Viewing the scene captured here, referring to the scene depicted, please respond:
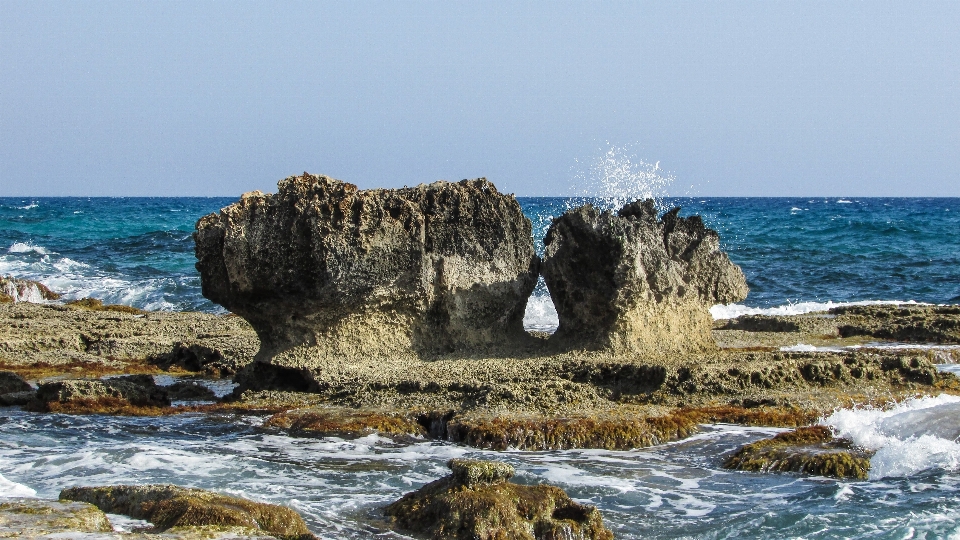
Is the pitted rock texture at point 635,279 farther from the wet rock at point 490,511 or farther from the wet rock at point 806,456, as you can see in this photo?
the wet rock at point 490,511

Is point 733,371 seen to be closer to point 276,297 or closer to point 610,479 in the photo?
point 610,479

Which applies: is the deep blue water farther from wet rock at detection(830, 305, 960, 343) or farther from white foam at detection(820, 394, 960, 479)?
white foam at detection(820, 394, 960, 479)

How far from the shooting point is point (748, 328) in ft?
46.6

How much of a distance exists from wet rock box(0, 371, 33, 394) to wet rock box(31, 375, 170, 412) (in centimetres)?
48

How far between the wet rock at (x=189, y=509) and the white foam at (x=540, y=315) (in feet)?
36.1

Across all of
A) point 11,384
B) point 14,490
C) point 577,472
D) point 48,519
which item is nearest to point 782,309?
point 577,472

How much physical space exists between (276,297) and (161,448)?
214cm

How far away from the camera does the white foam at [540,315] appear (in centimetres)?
1672

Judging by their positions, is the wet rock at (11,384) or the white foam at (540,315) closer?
the wet rock at (11,384)

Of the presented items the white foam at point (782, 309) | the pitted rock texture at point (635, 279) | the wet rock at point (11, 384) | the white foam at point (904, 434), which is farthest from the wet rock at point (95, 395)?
the white foam at point (782, 309)

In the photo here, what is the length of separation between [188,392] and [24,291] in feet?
41.8

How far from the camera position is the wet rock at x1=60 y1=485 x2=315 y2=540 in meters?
5.00

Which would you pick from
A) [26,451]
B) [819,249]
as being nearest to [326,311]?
[26,451]

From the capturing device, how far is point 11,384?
31.3 feet
